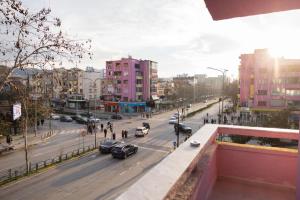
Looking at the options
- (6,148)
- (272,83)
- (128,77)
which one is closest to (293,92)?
(272,83)

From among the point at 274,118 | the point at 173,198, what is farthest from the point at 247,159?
the point at 274,118

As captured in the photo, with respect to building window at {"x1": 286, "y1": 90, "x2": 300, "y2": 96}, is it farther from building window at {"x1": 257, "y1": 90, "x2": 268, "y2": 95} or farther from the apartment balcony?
the apartment balcony

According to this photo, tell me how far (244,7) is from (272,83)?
44.6m

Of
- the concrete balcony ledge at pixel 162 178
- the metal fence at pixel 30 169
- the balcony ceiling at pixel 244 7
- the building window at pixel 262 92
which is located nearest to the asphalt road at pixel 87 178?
the metal fence at pixel 30 169

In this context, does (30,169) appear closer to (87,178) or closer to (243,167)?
(87,178)

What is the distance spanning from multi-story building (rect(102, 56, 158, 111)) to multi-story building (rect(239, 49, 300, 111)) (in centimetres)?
2366

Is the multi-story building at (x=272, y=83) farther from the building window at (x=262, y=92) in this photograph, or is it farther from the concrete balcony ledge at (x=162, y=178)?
the concrete balcony ledge at (x=162, y=178)

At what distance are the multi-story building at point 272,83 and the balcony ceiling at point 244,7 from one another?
41.6 meters

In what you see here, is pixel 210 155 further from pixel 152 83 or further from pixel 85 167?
pixel 152 83

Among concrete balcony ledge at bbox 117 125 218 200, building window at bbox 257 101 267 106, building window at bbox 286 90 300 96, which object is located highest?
building window at bbox 286 90 300 96

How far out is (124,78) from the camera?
180 ft

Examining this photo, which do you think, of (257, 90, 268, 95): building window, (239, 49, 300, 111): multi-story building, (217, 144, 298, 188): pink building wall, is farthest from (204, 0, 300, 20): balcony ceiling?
(257, 90, 268, 95): building window

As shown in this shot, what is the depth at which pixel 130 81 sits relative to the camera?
5416 centimetres

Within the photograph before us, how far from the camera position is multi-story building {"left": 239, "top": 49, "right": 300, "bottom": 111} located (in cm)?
3909
